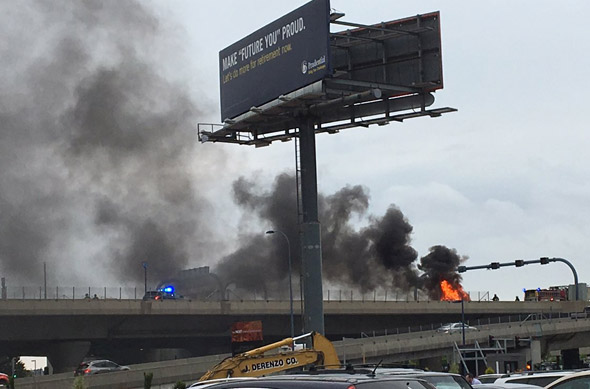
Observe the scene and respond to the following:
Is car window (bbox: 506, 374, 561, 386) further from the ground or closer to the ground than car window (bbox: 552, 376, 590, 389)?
closer to the ground

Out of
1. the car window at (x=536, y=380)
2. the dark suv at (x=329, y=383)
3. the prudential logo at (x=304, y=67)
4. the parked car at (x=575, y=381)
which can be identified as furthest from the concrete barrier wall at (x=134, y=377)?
the dark suv at (x=329, y=383)

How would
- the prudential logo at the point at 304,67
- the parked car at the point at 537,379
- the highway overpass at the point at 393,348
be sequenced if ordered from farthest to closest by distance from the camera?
the prudential logo at the point at 304,67 < the highway overpass at the point at 393,348 < the parked car at the point at 537,379

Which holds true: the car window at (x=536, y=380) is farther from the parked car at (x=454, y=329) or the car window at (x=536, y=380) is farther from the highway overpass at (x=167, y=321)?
the highway overpass at (x=167, y=321)

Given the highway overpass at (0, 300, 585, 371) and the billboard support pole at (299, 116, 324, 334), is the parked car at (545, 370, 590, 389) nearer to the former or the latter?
the billboard support pole at (299, 116, 324, 334)

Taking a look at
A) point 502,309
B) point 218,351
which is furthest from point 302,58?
point 502,309

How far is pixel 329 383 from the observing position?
31.9 ft

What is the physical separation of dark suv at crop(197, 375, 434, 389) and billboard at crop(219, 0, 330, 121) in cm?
4626

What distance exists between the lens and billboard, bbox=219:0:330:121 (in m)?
57.3

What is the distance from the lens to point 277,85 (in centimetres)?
6038

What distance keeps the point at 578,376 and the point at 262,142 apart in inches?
2042

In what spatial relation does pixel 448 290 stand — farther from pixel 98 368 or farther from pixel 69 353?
pixel 98 368

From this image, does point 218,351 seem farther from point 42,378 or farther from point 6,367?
point 42,378

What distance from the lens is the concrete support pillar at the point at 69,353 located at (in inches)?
3642

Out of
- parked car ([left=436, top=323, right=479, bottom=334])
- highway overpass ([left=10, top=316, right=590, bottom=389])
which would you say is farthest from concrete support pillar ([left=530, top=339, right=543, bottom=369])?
parked car ([left=436, top=323, right=479, bottom=334])
